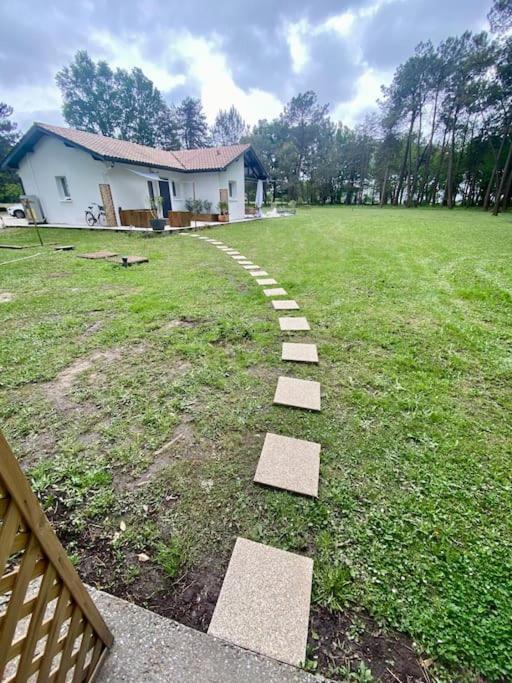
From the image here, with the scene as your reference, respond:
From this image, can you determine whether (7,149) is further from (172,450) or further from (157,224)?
(172,450)

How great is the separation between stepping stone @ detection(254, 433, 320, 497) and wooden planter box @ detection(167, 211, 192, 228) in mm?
11929

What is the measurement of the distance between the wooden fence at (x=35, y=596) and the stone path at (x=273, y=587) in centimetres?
42

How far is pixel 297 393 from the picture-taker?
232cm

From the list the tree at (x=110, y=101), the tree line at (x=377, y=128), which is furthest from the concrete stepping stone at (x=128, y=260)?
the tree at (x=110, y=101)

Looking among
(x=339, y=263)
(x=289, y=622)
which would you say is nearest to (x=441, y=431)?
(x=289, y=622)

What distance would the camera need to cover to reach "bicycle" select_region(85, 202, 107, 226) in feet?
38.8

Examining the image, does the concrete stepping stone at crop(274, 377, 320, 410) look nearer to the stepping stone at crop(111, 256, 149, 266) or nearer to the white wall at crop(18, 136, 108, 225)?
the stepping stone at crop(111, 256, 149, 266)

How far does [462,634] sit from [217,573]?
888 mm

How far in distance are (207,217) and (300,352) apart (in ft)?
46.0

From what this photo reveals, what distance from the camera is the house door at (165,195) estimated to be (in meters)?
14.3

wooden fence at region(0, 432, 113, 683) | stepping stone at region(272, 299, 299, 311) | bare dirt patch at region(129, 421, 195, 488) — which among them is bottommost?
bare dirt patch at region(129, 421, 195, 488)

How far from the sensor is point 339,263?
20.9 ft

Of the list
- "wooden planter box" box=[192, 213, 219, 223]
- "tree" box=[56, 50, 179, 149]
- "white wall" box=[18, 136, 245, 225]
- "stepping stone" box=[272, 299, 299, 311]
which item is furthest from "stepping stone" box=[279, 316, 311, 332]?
"tree" box=[56, 50, 179, 149]

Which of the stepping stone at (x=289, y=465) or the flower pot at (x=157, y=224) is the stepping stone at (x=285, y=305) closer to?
the stepping stone at (x=289, y=465)
